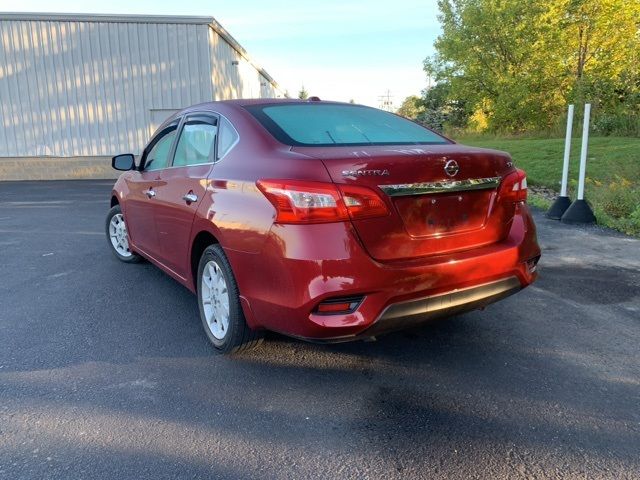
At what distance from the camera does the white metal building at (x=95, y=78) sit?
56.1ft

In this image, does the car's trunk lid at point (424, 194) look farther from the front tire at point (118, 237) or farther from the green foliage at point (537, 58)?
the green foliage at point (537, 58)

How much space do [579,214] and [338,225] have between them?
6.05 metres

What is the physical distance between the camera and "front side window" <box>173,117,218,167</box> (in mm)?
3620

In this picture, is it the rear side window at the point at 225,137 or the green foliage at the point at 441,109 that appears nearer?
the rear side window at the point at 225,137

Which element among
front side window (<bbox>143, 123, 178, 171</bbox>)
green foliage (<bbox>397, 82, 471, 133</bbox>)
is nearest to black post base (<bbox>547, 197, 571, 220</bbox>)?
front side window (<bbox>143, 123, 178, 171</bbox>)

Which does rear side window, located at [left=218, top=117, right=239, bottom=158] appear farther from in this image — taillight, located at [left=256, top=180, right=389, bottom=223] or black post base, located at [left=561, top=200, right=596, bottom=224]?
black post base, located at [left=561, top=200, right=596, bottom=224]

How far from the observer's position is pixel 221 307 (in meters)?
3.36

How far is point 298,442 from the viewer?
8.14 feet

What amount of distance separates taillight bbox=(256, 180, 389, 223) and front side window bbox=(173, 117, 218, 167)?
1051 millimetres

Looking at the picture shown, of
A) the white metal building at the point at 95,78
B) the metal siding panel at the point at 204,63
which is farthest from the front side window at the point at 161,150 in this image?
the white metal building at the point at 95,78

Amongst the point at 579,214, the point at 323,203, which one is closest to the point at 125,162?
the point at 323,203

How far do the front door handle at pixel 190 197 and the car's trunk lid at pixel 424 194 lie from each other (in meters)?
0.94

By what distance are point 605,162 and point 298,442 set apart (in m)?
12.2

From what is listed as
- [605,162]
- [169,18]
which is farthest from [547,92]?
[169,18]
